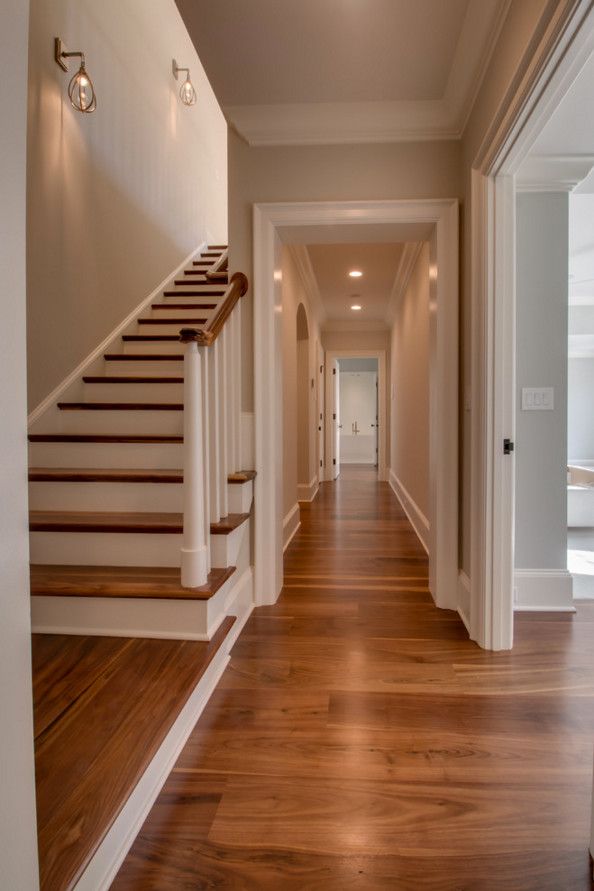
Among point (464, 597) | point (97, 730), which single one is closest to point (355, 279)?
point (464, 597)

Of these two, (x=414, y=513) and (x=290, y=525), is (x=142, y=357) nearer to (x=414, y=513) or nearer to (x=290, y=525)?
(x=290, y=525)

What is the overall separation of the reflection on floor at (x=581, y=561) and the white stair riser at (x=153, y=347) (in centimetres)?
292

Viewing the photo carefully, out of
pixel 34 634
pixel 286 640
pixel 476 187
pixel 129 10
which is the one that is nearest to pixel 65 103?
pixel 129 10

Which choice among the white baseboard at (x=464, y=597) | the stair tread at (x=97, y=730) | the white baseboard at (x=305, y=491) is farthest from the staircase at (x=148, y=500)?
the white baseboard at (x=305, y=491)

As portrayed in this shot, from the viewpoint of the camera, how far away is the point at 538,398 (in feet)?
9.02

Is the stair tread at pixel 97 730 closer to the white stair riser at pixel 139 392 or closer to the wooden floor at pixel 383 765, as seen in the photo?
the wooden floor at pixel 383 765

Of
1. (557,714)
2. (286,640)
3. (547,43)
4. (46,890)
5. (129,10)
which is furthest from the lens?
(129,10)

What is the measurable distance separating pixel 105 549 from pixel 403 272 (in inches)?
165

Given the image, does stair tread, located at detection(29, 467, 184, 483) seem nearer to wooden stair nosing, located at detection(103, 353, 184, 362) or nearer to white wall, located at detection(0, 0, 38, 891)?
wooden stair nosing, located at detection(103, 353, 184, 362)

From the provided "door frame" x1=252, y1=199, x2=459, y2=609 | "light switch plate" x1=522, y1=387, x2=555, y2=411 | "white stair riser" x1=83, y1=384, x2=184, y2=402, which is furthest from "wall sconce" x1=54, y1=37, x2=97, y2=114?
"light switch plate" x1=522, y1=387, x2=555, y2=411

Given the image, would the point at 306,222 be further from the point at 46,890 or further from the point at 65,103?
the point at 46,890

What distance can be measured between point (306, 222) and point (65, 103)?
162cm

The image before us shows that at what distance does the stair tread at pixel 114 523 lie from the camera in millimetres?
2145

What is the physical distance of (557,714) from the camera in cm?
179
